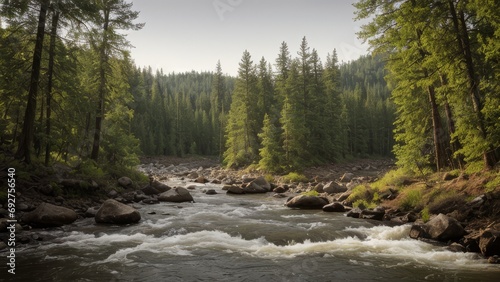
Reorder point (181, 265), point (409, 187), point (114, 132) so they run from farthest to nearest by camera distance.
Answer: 1. point (114, 132)
2. point (409, 187)
3. point (181, 265)

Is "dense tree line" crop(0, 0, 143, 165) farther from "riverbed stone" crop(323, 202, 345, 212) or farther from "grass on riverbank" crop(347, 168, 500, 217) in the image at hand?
"grass on riverbank" crop(347, 168, 500, 217)

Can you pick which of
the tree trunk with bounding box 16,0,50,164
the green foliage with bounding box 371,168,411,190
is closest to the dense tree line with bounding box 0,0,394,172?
the tree trunk with bounding box 16,0,50,164

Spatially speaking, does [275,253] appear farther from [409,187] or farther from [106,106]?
[106,106]

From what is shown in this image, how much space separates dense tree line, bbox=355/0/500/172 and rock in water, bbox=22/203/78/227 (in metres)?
15.5

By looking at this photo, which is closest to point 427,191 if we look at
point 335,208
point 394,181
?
point 394,181

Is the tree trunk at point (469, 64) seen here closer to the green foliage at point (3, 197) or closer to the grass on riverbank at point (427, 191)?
the grass on riverbank at point (427, 191)

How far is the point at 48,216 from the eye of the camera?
1189 cm

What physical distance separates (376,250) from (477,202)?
4.49 metres

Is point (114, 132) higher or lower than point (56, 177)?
higher

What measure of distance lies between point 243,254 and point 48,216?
7804mm

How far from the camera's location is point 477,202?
1121 centimetres

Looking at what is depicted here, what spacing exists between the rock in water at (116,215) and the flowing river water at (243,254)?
1.44 feet

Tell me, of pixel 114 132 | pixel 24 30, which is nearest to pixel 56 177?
pixel 24 30

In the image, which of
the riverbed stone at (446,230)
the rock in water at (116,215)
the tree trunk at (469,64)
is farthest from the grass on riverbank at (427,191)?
the rock in water at (116,215)
